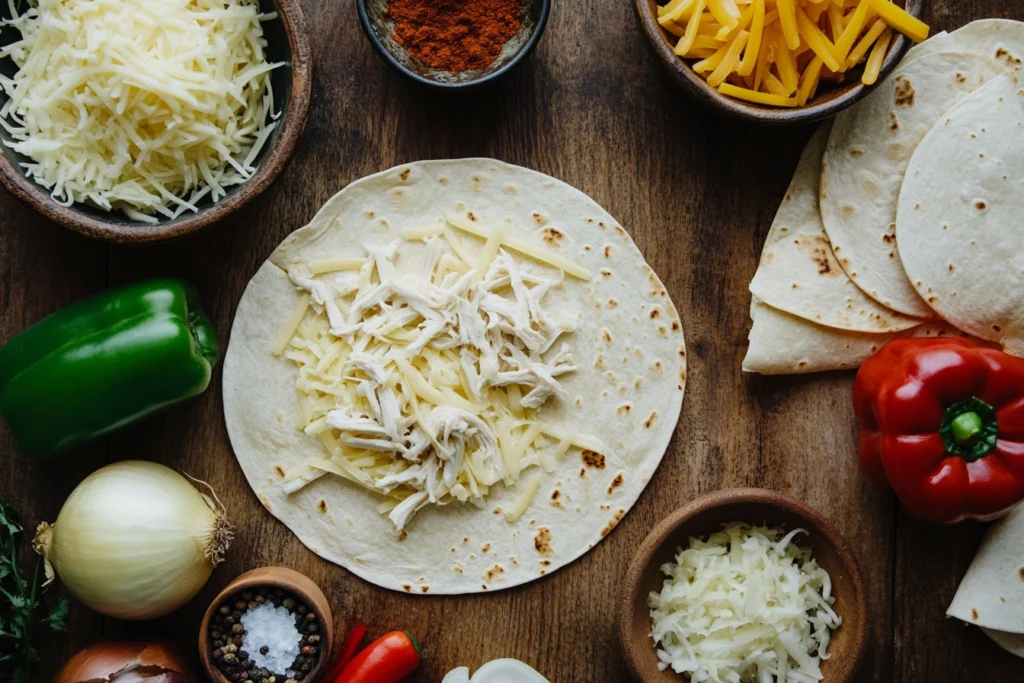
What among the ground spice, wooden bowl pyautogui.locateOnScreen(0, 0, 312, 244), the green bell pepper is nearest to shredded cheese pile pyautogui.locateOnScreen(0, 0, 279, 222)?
wooden bowl pyautogui.locateOnScreen(0, 0, 312, 244)

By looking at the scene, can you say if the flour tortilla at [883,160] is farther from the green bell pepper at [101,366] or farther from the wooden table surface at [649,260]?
the green bell pepper at [101,366]

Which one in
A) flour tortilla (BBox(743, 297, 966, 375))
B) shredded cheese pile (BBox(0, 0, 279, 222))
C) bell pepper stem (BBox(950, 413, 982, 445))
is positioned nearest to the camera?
shredded cheese pile (BBox(0, 0, 279, 222))

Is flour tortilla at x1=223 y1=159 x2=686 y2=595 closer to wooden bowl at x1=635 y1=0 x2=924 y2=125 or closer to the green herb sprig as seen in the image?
wooden bowl at x1=635 y1=0 x2=924 y2=125

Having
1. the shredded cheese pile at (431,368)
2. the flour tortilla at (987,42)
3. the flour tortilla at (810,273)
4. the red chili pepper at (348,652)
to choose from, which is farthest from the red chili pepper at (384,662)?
the flour tortilla at (987,42)

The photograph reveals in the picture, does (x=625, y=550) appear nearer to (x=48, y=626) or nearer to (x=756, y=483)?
(x=756, y=483)

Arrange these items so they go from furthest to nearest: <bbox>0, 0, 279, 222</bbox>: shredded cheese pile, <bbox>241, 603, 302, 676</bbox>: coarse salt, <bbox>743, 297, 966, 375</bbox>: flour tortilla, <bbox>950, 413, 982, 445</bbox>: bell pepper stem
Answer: <bbox>743, 297, 966, 375</bbox>: flour tortilla
<bbox>241, 603, 302, 676</bbox>: coarse salt
<bbox>950, 413, 982, 445</bbox>: bell pepper stem
<bbox>0, 0, 279, 222</bbox>: shredded cheese pile

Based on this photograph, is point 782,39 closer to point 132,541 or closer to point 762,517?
point 762,517
